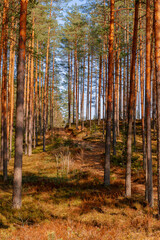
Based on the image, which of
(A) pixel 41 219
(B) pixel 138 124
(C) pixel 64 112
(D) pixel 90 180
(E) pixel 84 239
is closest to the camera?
(E) pixel 84 239

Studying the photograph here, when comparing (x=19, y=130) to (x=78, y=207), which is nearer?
(x=78, y=207)

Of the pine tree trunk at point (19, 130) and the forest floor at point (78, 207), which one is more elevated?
the pine tree trunk at point (19, 130)

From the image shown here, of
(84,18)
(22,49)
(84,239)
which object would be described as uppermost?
(84,18)

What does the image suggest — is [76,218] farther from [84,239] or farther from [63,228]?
[84,239]

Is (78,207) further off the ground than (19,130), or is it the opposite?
(19,130)

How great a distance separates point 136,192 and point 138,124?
1701 centimetres

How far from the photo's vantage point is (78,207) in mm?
7305

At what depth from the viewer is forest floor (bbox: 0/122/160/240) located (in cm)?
502

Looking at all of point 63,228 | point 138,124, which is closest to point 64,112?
point 138,124

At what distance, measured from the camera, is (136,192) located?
29.9 ft

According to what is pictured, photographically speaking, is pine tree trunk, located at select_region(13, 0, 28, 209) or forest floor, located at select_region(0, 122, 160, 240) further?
pine tree trunk, located at select_region(13, 0, 28, 209)

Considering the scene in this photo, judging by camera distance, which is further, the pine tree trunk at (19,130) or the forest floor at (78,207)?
the pine tree trunk at (19,130)

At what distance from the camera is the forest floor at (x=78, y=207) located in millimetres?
5016

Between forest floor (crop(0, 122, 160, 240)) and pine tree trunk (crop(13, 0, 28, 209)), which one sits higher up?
pine tree trunk (crop(13, 0, 28, 209))
